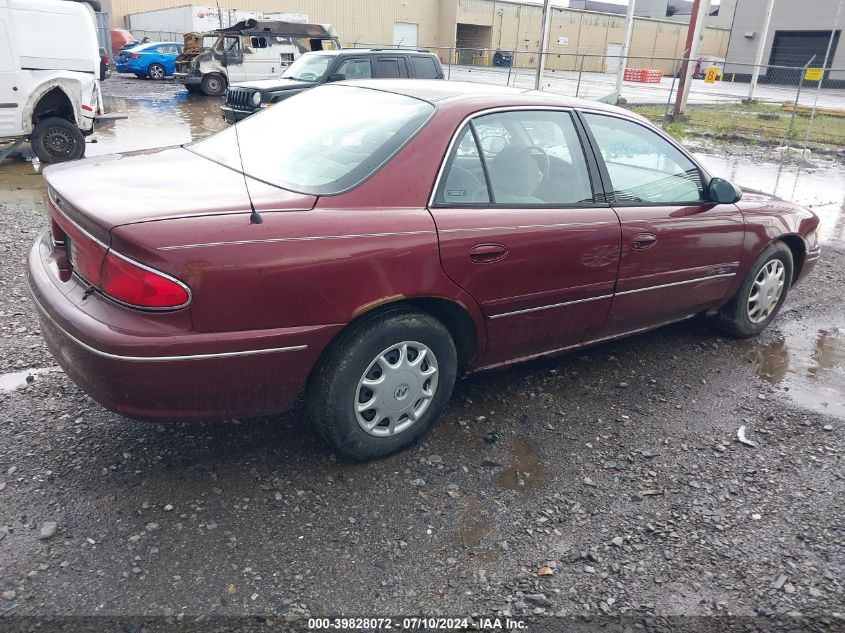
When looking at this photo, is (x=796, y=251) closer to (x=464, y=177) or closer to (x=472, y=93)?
(x=472, y=93)

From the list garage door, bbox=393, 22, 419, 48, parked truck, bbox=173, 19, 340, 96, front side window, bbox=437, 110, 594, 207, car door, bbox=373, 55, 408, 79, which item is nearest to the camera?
front side window, bbox=437, 110, 594, 207

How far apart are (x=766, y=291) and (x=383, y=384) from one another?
314 centimetres

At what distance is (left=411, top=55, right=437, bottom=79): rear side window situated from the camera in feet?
40.7

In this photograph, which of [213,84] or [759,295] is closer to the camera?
[759,295]

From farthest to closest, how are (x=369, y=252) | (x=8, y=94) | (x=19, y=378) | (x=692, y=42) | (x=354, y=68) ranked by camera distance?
(x=692, y=42)
(x=354, y=68)
(x=8, y=94)
(x=19, y=378)
(x=369, y=252)

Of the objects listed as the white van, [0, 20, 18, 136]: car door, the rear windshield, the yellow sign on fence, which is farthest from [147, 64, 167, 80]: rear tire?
the rear windshield

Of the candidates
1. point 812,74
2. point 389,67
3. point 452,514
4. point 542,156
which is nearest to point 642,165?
point 542,156

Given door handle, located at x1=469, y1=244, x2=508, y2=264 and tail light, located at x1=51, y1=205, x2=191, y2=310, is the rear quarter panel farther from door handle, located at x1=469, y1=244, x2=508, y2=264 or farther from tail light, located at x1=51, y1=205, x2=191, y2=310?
tail light, located at x1=51, y1=205, x2=191, y2=310

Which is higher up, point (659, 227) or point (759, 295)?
point (659, 227)

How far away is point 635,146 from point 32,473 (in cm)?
350

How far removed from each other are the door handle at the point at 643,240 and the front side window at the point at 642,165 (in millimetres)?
201

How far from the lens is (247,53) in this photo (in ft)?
66.5

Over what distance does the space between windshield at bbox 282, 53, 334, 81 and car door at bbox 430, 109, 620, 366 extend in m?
9.68

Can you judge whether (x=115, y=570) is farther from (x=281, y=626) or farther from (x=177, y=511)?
(x=281, y=626)
